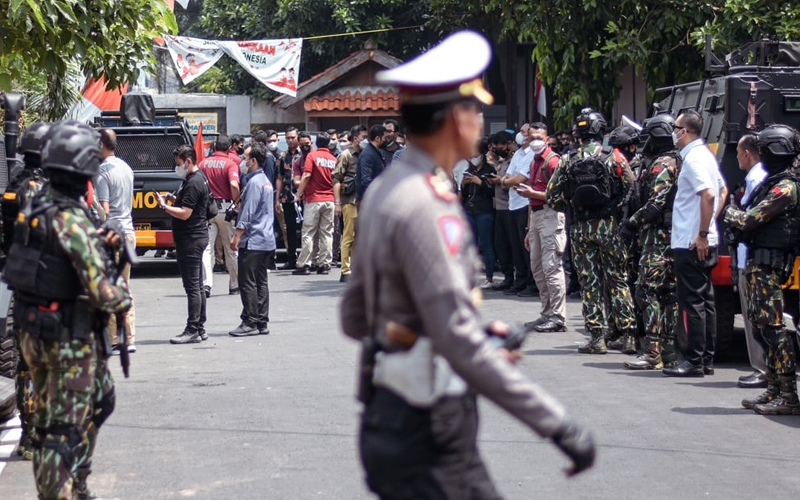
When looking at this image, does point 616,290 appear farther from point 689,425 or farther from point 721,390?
point 689,425

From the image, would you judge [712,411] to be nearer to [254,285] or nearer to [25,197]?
[25,197]

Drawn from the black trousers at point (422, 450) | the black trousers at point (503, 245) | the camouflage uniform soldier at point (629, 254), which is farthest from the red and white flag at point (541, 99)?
the black trousers at point (422, 450)

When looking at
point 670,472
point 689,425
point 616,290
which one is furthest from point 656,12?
point 670,472

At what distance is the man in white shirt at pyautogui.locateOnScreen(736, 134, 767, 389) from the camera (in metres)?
8.33

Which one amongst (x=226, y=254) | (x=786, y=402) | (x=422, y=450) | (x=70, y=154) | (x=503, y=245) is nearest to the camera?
(x=422, y=450)

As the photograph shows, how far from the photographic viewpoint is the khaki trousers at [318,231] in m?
17.6

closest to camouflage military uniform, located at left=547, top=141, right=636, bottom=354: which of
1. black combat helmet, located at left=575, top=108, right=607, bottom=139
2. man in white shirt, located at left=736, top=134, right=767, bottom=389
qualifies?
black combat helmet, located at left=575, top=108, right=607, bottom=139

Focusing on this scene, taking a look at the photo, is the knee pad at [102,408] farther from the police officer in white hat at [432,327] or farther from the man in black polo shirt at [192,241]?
the man in black polo shirt at [192,241]

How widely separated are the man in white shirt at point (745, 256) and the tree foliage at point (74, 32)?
4470mm

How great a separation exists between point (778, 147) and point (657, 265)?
195 centimetres

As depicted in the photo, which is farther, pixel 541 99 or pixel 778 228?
pixel 541 99

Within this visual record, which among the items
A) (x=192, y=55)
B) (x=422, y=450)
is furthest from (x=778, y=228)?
(x=192, y=55)

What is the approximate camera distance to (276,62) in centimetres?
2523

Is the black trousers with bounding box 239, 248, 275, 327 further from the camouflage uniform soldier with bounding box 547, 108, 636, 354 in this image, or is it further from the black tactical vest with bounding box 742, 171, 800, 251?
the black tactical vest with bounding box 742, 171, 800, 251
